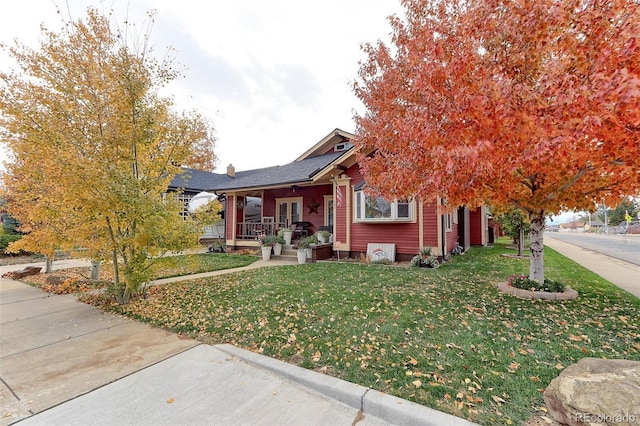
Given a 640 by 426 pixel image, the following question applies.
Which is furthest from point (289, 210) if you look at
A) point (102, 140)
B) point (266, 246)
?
point (102, 140)

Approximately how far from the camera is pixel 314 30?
998cm

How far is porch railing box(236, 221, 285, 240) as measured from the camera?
14.0m

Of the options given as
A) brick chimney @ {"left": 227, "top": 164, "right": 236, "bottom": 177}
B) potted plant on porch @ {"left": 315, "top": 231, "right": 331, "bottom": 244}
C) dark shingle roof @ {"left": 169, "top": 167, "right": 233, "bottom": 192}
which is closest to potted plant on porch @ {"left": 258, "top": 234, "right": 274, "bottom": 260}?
potted plant on porch @ {"left": 315, "top": 231, "right": 331, "bottom": 244}

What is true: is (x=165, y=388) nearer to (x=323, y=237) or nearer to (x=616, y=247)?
(x=323, y=237)

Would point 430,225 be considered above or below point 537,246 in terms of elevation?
above

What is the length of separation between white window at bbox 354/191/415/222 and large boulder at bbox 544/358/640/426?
701cm

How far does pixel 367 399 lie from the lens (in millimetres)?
2336

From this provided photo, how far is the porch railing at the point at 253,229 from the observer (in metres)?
14.0

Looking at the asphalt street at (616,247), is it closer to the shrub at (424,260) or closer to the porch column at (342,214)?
the shrub at (424,260)

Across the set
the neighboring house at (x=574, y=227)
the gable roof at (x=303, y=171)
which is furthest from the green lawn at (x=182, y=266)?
the neighboring house at (x=574, y=227)

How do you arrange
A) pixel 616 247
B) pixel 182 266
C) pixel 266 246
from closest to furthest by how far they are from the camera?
pixel 182 266 < pixel 266 246 < pixel 616 247

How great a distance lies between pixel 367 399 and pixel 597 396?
1.64 meters

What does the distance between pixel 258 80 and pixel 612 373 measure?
1531 centimetres

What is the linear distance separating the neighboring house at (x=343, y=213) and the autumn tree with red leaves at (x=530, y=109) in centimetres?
155
